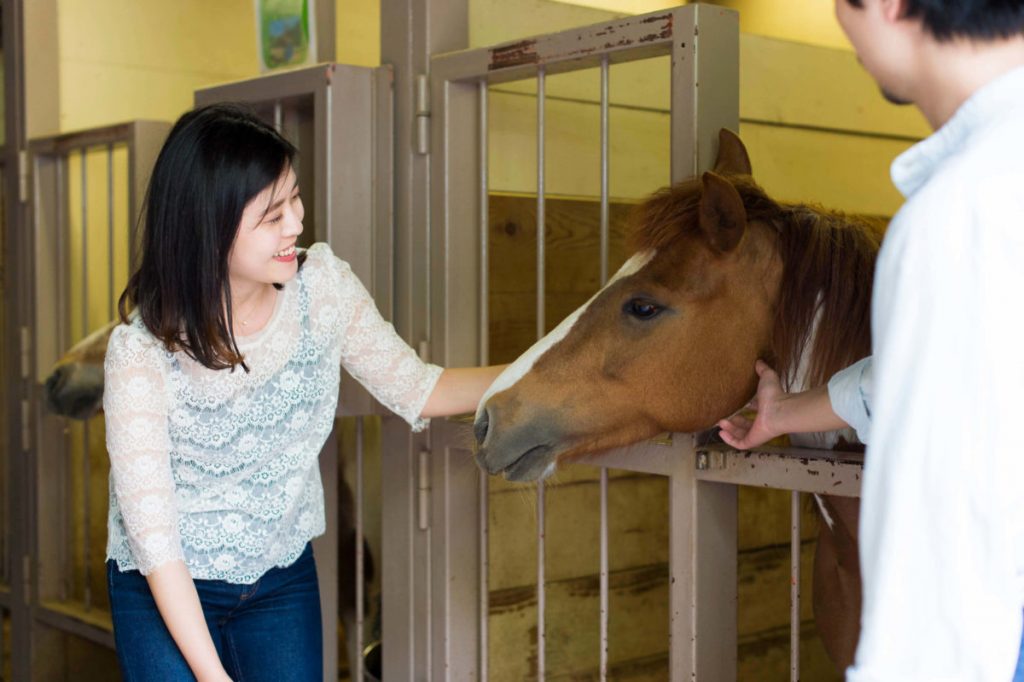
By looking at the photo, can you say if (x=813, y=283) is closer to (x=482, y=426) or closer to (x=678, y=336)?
(x=678, y=336)

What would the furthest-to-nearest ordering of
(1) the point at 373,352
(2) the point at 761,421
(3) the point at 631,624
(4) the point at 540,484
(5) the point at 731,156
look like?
(3) the point at 631,624
(4) the point at 540,484
(1) the point at 373,352
(5) the point at 731,156
(2) the point at 761,421

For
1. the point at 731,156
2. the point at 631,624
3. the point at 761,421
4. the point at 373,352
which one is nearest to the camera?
the point at 761,421

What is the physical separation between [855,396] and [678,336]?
433 mm

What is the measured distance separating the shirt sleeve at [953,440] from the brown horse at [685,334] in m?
0.72

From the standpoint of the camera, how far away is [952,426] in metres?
0.66

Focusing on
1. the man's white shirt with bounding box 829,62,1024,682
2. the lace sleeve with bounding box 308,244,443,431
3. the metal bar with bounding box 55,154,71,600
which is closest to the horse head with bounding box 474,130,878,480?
the lace sleeve with bounding box 308,244,443,431

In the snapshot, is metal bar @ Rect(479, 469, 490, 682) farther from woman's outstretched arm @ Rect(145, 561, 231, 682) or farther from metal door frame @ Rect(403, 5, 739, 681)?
woman's outstretched arm @ Rect(145, 561, 231, 682)

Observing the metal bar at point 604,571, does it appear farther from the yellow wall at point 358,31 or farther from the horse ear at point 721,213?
the yellow wall at point 358,31

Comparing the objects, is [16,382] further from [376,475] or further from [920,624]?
[920,624]

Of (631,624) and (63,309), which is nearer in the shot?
(631,624)

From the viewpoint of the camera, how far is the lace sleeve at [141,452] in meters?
1.36

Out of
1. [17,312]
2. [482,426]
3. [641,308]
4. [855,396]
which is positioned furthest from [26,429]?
[855,396]

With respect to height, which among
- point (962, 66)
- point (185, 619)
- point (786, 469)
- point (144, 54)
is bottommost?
point (185, 619)

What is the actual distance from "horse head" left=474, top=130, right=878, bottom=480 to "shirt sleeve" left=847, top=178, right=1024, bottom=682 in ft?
2.39
